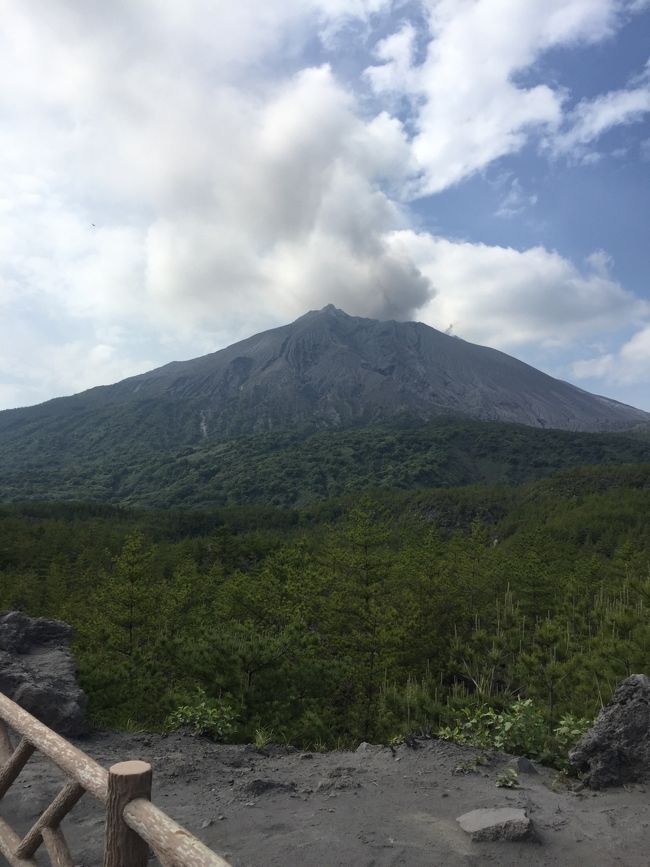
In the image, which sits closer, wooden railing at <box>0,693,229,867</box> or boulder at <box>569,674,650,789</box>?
wooden railing at <box>0,693,229,867</box>

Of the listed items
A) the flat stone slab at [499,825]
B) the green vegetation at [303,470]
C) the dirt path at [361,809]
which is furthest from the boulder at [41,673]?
the green vegetation at [303,470]

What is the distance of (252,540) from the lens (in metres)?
58.9

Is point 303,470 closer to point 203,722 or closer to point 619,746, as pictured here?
point 203,722

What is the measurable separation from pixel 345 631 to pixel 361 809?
49.3ft

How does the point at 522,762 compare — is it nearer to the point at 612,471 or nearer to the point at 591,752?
the point at 591,752

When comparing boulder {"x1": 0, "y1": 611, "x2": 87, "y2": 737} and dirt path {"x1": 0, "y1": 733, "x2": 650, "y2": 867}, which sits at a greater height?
boulder {"x1": 0, "y1": 611, "x2": 87, "y2": 737}

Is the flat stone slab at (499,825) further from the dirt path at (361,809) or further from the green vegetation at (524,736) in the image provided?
the green vegetation at (524,736)

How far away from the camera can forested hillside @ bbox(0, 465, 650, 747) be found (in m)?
12.0

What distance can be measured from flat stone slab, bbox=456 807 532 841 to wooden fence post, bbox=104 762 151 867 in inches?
139

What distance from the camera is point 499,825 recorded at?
16.5ft

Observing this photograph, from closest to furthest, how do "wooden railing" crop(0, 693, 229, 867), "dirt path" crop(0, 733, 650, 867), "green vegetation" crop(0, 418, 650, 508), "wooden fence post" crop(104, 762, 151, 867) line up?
"wooden railing" crop(0, 693, 229, 867), "wooden fence post" crop(104, 762, 151, 867), "dirt path" crop(0, 733, 650, 867), "green vegetation" crop(0, 418, 650, 508)

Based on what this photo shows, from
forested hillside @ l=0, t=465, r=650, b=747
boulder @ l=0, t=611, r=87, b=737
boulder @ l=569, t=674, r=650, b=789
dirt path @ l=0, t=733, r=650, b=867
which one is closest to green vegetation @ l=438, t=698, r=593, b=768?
dirt path @ l=0, t=733, r=650, b=867

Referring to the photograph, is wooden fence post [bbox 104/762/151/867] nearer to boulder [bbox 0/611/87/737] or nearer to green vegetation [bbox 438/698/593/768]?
green vegetation [bbox 438/698/593/768]

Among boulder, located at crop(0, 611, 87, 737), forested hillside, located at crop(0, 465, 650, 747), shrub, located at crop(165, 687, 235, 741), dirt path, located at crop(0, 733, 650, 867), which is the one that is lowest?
forested hillside, located at crop(0, 465, 650, 747)
